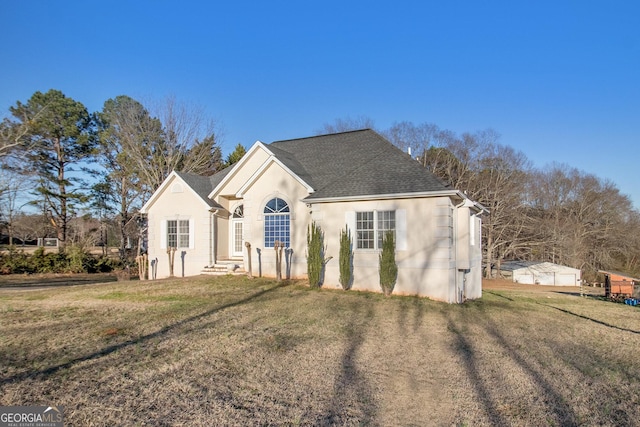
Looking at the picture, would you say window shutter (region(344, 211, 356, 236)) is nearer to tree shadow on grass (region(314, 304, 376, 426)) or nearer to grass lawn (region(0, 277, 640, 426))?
grass lawn (region(0, 277, 640, 426))

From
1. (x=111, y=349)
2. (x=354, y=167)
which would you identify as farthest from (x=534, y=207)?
(x=111, y=349)

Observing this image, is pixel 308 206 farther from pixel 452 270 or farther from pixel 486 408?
pixel 486 408

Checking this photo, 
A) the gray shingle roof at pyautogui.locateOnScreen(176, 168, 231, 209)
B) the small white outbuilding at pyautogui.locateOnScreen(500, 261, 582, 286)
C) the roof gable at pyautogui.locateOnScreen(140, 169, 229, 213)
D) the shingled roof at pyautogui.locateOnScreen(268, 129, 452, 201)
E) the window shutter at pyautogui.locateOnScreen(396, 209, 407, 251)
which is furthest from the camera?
the small white outbuilding at pyautogui.locateOnScreen(500, 261, 582, 286)

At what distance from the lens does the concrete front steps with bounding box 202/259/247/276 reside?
17.7m

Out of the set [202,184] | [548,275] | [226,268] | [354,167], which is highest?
[354,167]

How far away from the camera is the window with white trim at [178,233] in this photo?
19.4m

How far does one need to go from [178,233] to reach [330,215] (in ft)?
27.5

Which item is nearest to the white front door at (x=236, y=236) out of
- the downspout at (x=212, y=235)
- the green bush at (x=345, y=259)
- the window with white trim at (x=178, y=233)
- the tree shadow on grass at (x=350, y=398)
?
the downspout at (x=212, y=235)

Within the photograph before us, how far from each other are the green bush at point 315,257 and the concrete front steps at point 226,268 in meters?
3.91

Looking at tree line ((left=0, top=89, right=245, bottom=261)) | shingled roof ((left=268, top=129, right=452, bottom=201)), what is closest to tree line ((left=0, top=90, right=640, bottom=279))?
tree line ((left=0, top=89, right=245, bottom=261))

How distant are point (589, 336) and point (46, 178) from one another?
3478 cm

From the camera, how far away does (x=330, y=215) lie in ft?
50.2

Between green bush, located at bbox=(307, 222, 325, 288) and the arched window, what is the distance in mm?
1676

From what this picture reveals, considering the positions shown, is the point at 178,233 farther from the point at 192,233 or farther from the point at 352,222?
the point at 352,222
